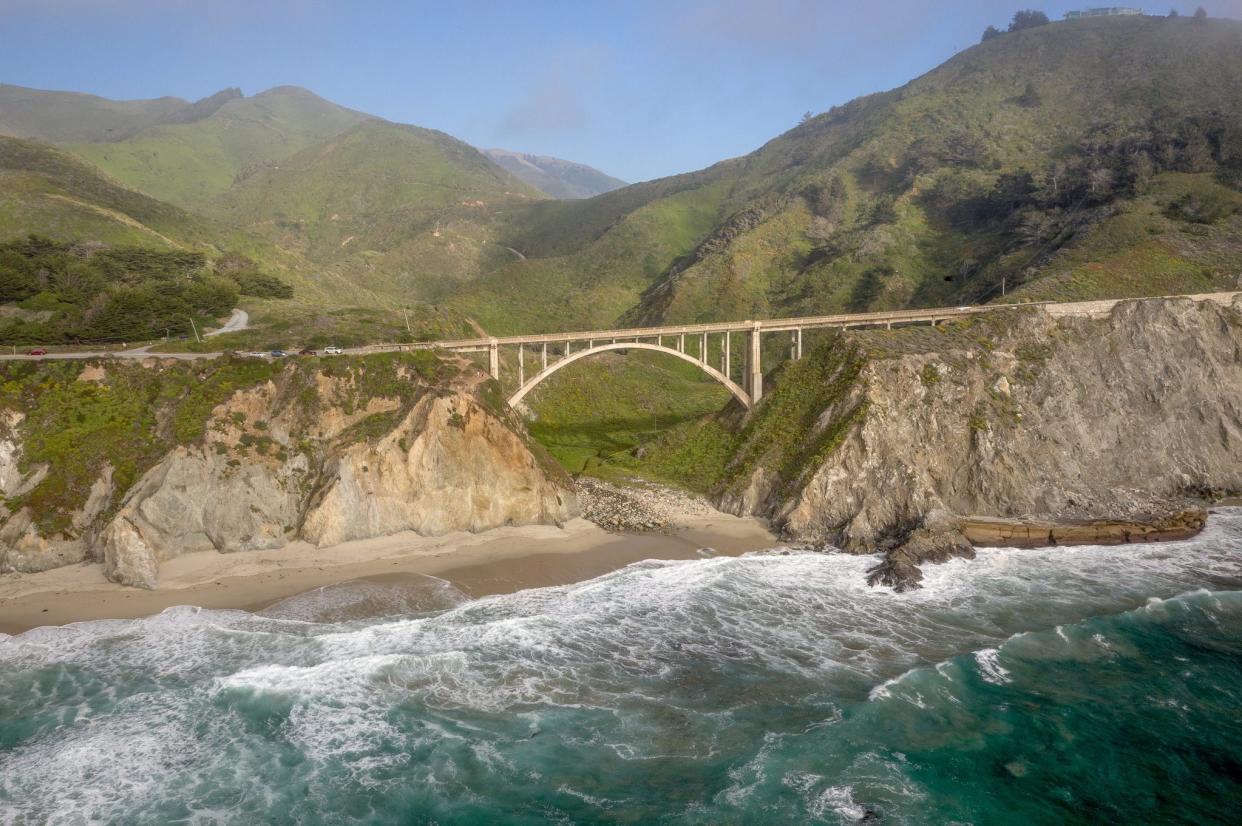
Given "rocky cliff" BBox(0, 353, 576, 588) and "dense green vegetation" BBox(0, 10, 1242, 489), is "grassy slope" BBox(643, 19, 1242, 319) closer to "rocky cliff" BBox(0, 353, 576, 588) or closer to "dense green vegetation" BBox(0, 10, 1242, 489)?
"dense green vegetation" BBox(0, 10, 1242, 489)

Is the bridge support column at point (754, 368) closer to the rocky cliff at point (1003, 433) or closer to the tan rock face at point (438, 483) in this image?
the rocky cliff at point (1003, 433)

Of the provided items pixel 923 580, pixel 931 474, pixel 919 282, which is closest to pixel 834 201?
pixel 919 282

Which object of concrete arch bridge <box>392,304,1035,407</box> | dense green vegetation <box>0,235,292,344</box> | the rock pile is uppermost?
dense green vegetation <box>0,235,292,344</box>

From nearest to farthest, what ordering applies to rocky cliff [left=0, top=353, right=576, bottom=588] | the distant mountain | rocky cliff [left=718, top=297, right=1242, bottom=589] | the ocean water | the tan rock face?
the ocean water → rocky cliff [left=0, top=353, right=576, bottom=588] → the tan rock face → rocky cliff [left=718, top=297, right=1242, bottom=589] → the distant mountain

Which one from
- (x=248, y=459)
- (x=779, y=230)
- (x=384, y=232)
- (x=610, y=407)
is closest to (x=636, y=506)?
(x=248, y=459)

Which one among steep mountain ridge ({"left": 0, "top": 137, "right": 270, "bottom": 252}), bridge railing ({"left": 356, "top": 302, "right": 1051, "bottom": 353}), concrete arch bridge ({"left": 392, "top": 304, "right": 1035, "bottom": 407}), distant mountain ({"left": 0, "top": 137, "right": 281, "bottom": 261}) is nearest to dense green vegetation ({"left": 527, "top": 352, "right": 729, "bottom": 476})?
concrete arch bridge ({"left": 392, "top": 304, "right": 1035, "bottom": 407})

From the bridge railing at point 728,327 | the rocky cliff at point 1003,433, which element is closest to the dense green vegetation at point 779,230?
the rocky cliff at point 1003,433

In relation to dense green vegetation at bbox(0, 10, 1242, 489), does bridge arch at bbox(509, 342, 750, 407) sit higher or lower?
lower
